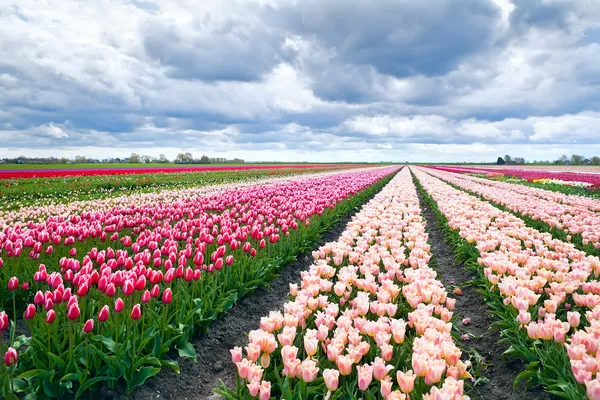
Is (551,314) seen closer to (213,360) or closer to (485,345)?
(485,345)

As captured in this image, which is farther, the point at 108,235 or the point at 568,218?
the point at 568,218

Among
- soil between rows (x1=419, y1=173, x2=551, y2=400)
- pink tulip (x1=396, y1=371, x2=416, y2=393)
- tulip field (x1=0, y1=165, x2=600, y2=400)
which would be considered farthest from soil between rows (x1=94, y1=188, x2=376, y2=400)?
soil between rows (x1=419, y1=173, x2=551, y2=400)

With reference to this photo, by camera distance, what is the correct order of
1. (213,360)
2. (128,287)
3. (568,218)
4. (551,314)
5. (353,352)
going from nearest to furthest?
(353,352) < (551,314) < (128,287) < (213,360) < (568,218)

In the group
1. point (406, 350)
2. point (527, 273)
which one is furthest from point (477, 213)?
point (406, 350)

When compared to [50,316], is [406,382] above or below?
below

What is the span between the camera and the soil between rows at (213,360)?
341 cm

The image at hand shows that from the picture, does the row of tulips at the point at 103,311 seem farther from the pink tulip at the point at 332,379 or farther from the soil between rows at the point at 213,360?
A: the pink tulip at the point at 332,379

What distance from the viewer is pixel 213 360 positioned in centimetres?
413

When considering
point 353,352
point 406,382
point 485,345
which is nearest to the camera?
point 406,382

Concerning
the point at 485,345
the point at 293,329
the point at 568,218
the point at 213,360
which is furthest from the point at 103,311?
Result: the point at 568,218

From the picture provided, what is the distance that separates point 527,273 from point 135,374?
4.85m

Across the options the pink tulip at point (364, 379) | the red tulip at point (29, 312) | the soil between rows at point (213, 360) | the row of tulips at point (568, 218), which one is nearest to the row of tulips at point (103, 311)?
the red tulip at point (29, 312)

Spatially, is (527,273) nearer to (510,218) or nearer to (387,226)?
(387,226)

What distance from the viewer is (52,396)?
2.93 metres
